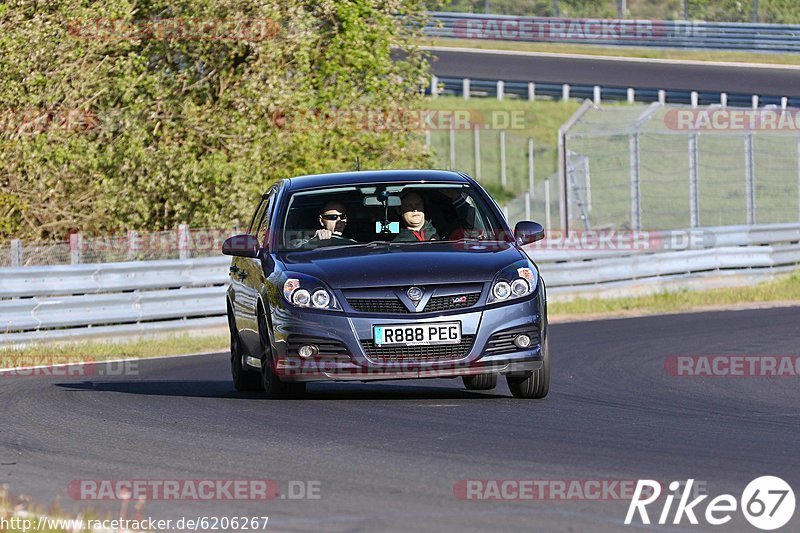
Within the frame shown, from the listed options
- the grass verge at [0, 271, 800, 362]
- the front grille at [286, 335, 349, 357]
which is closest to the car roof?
→ the front grille at [286, 335, 349, 357]

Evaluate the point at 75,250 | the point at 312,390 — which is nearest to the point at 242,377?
the point at 312,390

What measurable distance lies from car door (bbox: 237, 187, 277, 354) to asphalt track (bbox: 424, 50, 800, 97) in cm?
A: 3006

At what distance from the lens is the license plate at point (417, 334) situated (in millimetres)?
10141

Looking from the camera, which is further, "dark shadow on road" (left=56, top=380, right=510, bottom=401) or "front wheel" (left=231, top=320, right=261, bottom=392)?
"front wheel" (left=231, top=320, right=261, bottom=392)

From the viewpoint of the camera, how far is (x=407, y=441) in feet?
28.3

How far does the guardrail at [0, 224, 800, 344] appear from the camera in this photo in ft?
61.9

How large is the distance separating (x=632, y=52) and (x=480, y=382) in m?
41.0

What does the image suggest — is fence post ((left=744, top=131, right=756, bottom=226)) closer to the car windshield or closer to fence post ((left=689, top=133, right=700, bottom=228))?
fence post ((left=689, top=133, right=700, bottom=228))

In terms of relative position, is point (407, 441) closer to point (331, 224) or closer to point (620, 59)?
point (331, 224)

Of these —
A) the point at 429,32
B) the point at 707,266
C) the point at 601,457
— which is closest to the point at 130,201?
the point at 707,266

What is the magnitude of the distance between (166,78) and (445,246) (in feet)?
51.2

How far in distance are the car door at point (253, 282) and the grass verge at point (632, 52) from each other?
34001mm

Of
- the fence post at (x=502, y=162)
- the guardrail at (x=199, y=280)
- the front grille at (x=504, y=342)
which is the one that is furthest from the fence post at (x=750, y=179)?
the front grille at (x=504, y=342)

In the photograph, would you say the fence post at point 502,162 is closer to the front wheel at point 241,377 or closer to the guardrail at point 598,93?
the guardrail at point 598,93
